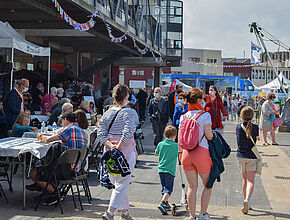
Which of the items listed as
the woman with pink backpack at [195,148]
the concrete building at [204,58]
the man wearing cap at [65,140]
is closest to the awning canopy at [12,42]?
the man wearing cap at [65,140]

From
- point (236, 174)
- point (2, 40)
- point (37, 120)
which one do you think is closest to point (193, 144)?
point (236, 174)

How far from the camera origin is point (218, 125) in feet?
36.7

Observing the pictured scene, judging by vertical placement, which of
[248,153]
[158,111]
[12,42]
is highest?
[12,42]

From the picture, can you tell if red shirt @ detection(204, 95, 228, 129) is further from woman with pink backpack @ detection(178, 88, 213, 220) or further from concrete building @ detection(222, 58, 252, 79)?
concrete building @ detection(222, 58, 252, 79)

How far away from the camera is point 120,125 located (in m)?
5.63

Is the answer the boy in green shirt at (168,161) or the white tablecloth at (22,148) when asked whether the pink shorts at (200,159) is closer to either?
the boy in green shirt at (168,161)

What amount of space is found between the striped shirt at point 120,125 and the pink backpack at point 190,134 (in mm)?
632

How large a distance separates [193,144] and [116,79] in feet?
132

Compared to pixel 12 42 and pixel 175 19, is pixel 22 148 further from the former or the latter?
pixel 175 19

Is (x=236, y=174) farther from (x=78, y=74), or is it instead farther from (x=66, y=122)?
(x=78, y=74)

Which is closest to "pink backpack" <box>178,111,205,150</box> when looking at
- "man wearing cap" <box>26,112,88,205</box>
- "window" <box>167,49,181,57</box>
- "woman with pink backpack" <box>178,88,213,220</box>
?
"woman with pink backpack" <box>178,88,213,220</box>

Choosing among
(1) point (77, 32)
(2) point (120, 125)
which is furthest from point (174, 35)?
(2) point (120, 125)

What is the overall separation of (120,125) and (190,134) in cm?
85

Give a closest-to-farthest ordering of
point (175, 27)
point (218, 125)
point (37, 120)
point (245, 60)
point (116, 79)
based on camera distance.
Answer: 1. point (218, 125)
2. point (37, 120)
3. point (116, 79)
4. point (175, 27)
5. point (245, 60)
